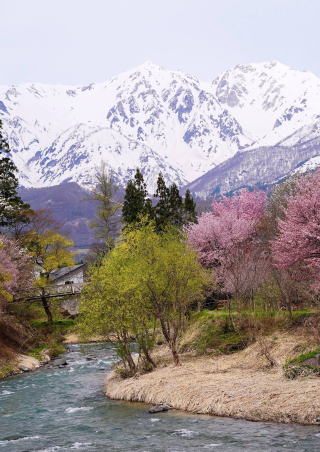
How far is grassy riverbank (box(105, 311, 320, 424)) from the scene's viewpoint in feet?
83.2

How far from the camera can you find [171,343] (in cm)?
3794

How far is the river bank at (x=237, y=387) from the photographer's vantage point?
24.9m

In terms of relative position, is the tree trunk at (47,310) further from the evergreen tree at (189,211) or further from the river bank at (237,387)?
the river bank at (237,387)

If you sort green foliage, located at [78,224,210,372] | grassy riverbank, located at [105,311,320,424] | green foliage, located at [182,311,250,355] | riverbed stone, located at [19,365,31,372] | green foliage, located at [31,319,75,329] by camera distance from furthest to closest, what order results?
green foliage, located at [31,319,75,329]
riverbed stone, located at [19,365,31,372]
green foliage, located at [182,311,250,355]
green foliage, located at [78,224,210,372]
grassy riverbank, located at [105,311,320,424]

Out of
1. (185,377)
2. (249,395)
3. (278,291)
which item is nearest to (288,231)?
(278,291)

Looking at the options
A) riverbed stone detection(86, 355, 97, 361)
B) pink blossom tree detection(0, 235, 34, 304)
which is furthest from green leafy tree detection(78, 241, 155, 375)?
pink blossom tree detection(0, 235, 34, 304)

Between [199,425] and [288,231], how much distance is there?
19712 mm

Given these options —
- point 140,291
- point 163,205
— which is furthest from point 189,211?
point 140,291

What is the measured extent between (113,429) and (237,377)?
24.6ft

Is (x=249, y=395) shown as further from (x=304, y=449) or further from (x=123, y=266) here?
(x=123, y=266)

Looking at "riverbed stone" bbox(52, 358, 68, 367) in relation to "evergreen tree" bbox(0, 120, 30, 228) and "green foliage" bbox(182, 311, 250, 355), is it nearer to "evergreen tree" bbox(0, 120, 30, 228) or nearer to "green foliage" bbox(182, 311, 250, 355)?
"green foliage" bbox(182, 311, 250, 355)

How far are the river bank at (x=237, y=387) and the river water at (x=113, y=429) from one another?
69cm

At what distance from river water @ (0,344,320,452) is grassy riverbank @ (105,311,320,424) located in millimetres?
807

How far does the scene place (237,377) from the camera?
30875mm
